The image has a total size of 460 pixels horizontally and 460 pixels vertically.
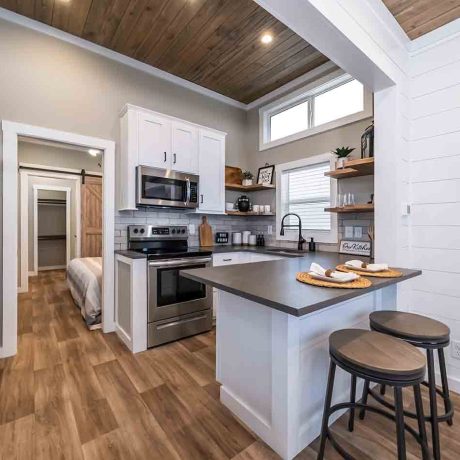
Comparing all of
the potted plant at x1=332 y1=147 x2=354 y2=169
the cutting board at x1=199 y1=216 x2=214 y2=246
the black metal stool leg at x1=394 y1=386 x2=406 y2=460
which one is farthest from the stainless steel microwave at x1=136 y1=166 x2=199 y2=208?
the black metal stool leg at x1=394 y1=386 x2=406 y2=460

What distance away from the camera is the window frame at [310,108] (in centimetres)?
289

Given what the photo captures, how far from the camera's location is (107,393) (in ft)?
6.21

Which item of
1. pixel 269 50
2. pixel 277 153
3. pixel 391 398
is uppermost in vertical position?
pixel 269 50

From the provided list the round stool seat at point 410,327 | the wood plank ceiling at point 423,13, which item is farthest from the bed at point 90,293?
the wood plank ceiling at point 423,13

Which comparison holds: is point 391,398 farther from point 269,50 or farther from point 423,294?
point 269,50

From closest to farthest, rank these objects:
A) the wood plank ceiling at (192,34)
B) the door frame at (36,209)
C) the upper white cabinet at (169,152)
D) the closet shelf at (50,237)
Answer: the wood plank ceiling at (192,34)
the upper white cabinet at (169,152)
the door frame at (36,209)
the closet shelf at (50,237)

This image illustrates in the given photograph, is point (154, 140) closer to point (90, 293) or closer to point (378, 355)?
point (90, 293)

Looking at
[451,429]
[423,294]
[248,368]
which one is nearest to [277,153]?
[423,294]

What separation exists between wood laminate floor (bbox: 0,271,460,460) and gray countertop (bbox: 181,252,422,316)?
0.90m

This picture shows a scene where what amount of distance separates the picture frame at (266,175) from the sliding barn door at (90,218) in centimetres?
400

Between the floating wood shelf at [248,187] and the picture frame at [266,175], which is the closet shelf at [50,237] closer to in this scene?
the floating wood shelf at [248,187]

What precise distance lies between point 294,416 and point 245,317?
540 mm

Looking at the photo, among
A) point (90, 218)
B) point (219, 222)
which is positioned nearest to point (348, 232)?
point (219, 222)

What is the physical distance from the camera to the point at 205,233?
3693 mm
